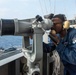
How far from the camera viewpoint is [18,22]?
1.75m

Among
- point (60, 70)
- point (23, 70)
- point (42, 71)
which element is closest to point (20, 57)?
point (23, 70)

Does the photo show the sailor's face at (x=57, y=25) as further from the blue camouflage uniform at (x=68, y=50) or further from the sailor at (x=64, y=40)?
Result: the blue camouflage uniform at (x=68, y=50)

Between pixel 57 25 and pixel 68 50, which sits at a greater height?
pixel 57 25

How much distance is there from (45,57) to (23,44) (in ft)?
5.68

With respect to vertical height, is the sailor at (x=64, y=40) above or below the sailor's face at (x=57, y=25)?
below

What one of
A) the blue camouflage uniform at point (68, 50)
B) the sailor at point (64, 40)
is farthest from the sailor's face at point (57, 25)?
the blue camouflage uniform at point (68, 50)

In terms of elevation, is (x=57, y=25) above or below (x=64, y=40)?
above

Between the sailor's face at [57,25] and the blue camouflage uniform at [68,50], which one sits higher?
the sailor's face at [57,25]

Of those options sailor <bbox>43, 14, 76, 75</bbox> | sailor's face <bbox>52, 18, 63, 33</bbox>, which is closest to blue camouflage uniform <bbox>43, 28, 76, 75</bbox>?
sailor <bbox>43, 14, 76, 75</bbox>

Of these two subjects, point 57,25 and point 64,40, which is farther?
point 64,40

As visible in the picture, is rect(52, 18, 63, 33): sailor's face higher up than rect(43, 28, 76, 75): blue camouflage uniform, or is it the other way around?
rect(52, 18, 63, 33): sailor's face

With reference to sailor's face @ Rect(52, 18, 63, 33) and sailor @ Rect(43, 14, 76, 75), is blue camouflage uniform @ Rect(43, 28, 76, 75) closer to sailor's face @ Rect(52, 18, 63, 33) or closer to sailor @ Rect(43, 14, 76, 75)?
sailor @ Rect(43, 14, 76, 75)

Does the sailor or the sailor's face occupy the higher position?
the sailor's face

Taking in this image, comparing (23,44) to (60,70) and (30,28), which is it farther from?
(60,70)
